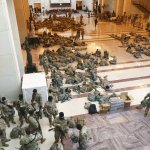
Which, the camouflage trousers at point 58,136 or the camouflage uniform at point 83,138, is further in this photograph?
the camouflage trousers at point 58,136

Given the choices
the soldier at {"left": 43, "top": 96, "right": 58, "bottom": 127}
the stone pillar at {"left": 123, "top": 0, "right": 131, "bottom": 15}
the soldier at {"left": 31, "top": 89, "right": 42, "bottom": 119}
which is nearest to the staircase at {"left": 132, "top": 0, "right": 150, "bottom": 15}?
the stone pillar at {"left": 123, "top": 0, "right": 131, "bottom": 15}

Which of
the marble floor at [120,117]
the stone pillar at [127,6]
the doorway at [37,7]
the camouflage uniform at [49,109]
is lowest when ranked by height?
the marble floor at [120,117]

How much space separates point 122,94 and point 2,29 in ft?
17.1

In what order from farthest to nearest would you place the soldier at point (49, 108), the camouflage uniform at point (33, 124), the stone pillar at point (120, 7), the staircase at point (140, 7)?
1. the staircase at point (140, 7)
2. the stone pillar at point (120, 7)
3. the soldier at point (49, 108)
4. the camouflage uniform at point (33, 124)

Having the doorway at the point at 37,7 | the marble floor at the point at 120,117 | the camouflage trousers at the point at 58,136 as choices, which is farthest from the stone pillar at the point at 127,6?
the camouflage trousers at the point at 58,136

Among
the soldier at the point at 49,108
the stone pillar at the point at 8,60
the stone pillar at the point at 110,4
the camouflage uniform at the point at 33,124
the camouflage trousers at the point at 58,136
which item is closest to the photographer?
the camouflage trousers at the point at 58,136

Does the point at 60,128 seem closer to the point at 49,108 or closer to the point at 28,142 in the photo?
the point at 28,142

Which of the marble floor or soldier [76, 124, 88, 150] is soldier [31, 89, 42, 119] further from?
soldier [76, 124, 88, 150]

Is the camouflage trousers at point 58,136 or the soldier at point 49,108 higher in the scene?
the soldier at point 49,108

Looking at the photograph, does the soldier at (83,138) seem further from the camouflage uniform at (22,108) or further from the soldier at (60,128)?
the camouflage uniform at (22,108)

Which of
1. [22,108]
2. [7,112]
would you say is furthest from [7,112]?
[22,108]

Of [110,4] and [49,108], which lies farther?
[110,4]

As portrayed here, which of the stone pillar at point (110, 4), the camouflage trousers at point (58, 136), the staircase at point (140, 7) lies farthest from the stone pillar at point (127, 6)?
the camouflage trousers at point (58, 136)

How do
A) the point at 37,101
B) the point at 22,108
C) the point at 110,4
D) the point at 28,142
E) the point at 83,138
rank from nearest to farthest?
the point at 28,142 < the point at 83,138 < the point at 22,108 < the point at 37,101 < the point at 110,4
